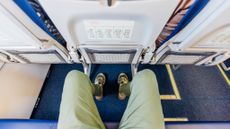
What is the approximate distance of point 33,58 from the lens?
1.20 metres

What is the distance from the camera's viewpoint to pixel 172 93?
58.2 inches

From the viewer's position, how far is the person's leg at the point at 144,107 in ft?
2.53

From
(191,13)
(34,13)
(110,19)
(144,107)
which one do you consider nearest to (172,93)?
(144,107)

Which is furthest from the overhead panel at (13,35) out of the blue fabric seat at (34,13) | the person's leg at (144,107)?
the person's leg at (144,107)

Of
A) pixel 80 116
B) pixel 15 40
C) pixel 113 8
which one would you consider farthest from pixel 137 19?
pixel 15 40

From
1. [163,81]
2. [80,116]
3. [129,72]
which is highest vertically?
[129,72]

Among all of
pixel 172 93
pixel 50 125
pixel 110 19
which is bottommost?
pixel 50 125

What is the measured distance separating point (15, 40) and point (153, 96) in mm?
804

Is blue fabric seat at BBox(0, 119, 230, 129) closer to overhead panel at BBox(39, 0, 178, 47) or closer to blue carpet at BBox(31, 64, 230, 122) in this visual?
blue carpet at BBox(31, 64, 230, 122)

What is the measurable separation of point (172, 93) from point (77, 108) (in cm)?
98

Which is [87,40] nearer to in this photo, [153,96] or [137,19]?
[137,19]

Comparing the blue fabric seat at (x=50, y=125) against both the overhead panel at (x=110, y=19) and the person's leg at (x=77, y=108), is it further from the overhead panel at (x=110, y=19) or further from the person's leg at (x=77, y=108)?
the overhead panel at (x=110, y=19)

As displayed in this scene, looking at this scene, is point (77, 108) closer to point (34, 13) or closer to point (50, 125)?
point (50, 125)

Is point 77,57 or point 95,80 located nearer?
point 77,57
